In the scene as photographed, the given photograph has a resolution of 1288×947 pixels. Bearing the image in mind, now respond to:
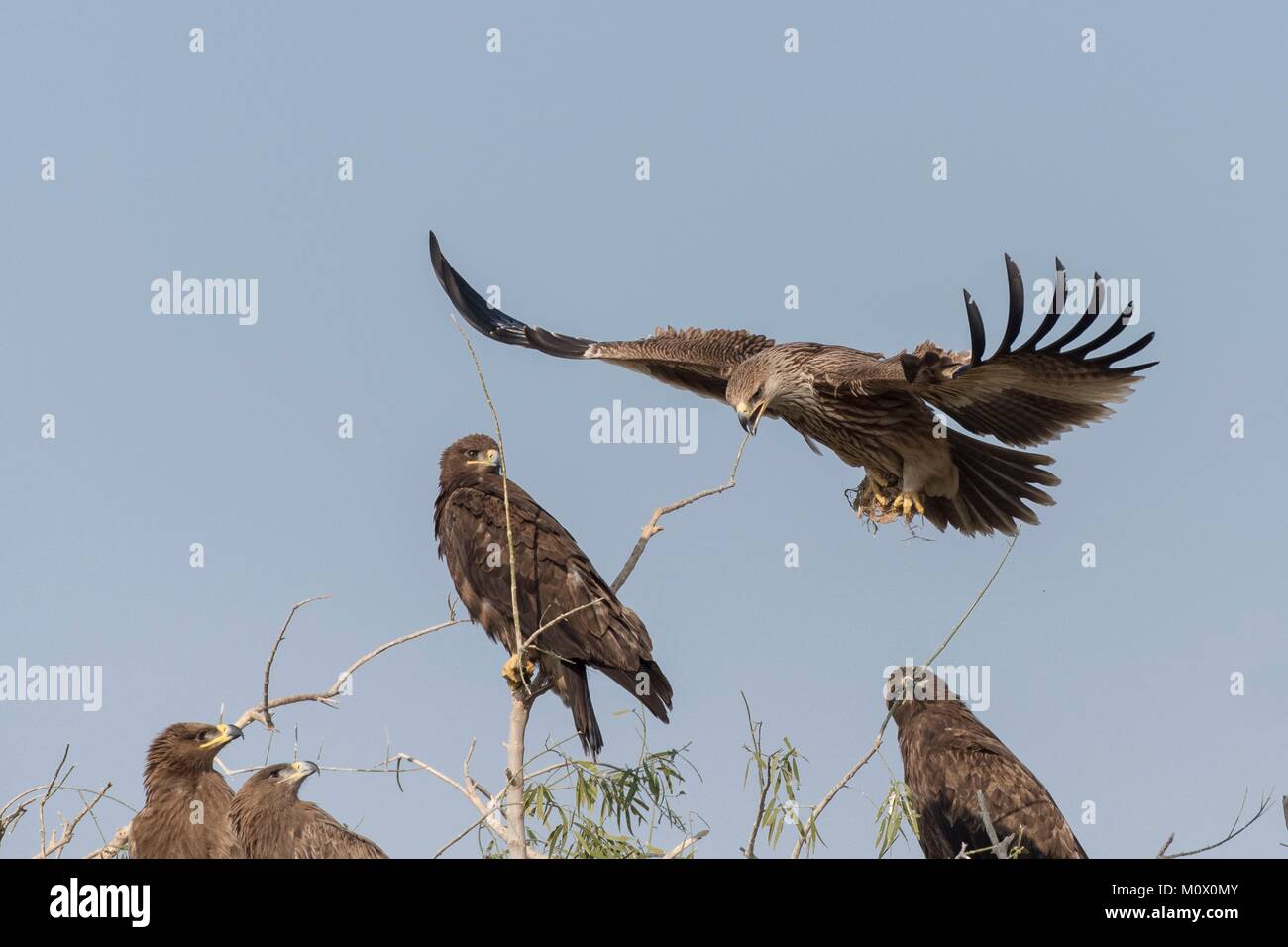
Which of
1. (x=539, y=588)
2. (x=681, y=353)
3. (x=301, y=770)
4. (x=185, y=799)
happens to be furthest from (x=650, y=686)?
Answer: (x=681, y=353)

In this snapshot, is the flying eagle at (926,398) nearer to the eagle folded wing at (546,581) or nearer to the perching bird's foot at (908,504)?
the perching bird's foot at (908,504)

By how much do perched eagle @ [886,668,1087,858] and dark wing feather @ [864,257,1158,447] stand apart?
1486mm

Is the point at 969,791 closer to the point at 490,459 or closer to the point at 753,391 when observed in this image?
the point at 753,391

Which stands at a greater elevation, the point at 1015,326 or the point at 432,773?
the point at 1015,326

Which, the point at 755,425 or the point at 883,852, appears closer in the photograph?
the point at 883,852

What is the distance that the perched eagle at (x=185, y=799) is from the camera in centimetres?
650

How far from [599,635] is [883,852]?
5.72 ft

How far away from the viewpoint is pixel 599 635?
722 cm

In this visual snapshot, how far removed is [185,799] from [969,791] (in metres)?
4.20

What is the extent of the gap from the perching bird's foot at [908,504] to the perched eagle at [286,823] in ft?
12.3

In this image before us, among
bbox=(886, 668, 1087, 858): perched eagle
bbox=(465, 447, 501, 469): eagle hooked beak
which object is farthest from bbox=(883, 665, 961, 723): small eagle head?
bbox=(465, 447, 501, 469): eagle hooked beak

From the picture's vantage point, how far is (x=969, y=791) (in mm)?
8594
